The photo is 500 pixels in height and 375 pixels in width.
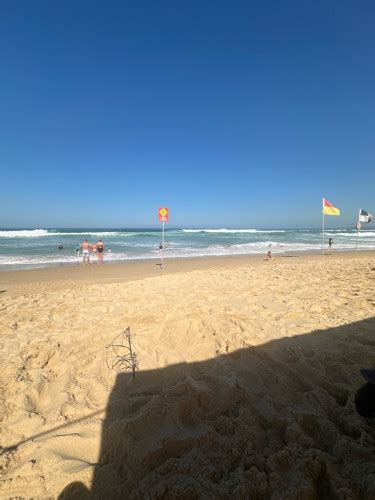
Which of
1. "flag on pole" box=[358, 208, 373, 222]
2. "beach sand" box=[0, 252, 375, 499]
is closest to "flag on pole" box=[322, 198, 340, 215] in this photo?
"flag on pole" box=[358, 208, 373, 222]

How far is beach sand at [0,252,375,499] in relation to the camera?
1.88 meters

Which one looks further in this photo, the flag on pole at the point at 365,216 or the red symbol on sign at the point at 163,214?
the flag on pole at the point at 365,216

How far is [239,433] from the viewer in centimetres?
226

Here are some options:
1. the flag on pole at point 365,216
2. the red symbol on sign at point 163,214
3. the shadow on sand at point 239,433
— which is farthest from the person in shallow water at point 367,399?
the flag on pole at point 365,216

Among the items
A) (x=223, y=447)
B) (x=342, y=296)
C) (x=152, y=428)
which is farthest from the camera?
(x=342, y=296)

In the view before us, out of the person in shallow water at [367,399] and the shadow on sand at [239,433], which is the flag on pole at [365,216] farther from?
the person in shallow water at [367,399]

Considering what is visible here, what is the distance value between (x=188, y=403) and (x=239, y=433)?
51cm

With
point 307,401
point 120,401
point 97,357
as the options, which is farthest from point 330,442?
point 97,357

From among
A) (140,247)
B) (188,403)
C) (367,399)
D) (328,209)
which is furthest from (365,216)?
(188,403)

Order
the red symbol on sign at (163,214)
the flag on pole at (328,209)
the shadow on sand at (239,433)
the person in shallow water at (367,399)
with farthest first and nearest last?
the flag on pole at (328,209) < the red symbol on sign at (163,214) < the person in shallow water at (367,399) < the shadow on sand at (239,433)

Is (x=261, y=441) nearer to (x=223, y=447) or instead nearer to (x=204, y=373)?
(x=223, y=447)

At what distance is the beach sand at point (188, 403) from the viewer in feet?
6.16

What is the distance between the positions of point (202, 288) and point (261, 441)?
5.20 metres

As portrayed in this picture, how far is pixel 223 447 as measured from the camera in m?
2.13
